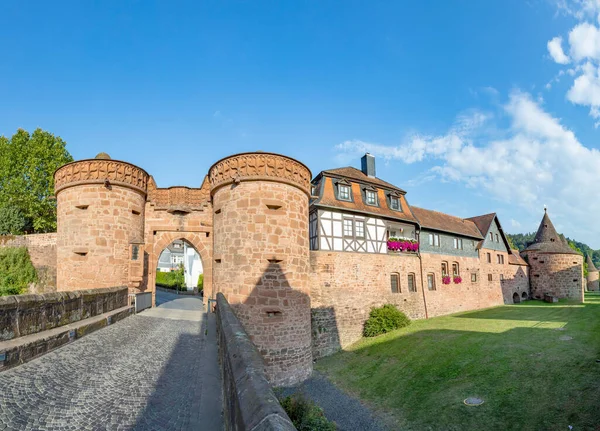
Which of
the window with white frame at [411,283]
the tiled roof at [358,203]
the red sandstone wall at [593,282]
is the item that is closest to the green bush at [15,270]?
the tiled roof at [358,203]

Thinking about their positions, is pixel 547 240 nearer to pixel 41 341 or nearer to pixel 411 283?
pixel 411 283

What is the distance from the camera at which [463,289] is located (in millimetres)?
26750

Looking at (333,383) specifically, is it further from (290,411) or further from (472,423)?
(290,411)

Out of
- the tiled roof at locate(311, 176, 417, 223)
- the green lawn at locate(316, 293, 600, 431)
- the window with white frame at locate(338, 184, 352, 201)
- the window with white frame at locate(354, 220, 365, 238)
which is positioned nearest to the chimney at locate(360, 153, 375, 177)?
the tiled roof at locate(311, 176, 417, 223)

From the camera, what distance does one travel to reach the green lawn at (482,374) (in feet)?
29.4

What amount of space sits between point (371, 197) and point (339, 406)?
512 inches

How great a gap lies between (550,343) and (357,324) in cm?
910

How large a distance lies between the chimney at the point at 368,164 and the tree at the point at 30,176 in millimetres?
23731

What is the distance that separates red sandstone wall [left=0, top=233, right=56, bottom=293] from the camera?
67.8 feet

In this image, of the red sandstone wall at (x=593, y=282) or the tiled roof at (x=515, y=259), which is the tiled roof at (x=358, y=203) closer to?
the tiled roof at (x=515, y=259)

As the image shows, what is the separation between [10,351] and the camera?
536 centimetres

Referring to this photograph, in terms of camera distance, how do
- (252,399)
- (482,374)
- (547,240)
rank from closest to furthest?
1. (252,399)
2. (482,374)
3. (547,240)

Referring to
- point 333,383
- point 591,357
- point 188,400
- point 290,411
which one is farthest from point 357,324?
point 188,400

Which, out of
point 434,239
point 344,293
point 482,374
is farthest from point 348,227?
point 482,374
